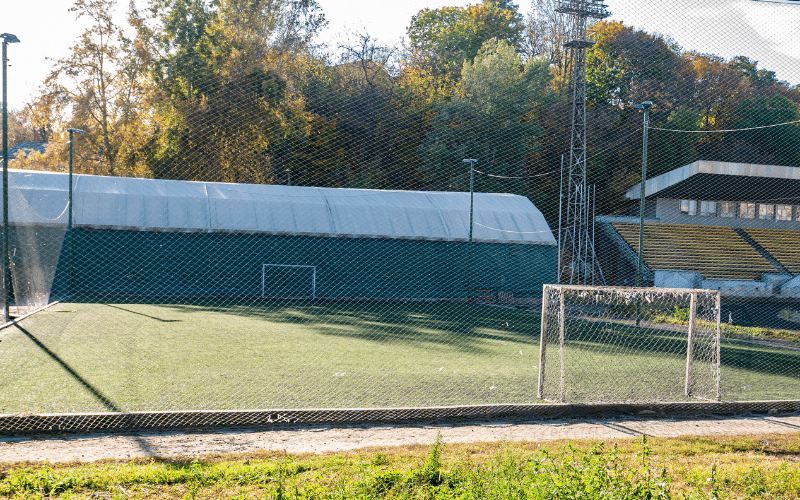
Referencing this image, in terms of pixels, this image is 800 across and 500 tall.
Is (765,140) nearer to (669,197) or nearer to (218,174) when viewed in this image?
(669,197)

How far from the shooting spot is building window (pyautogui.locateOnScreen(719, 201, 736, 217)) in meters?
32.3

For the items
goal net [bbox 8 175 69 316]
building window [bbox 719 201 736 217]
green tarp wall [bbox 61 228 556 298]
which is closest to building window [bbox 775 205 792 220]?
building window [bbox 719 201 736 217]

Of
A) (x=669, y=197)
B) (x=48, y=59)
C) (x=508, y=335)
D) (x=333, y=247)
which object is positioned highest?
(x=48, y=59)

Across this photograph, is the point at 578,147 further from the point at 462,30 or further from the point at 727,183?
the point at 462,30

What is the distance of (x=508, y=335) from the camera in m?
13.5

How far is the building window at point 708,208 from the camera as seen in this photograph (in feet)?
105

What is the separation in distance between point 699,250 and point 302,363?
24.8 meters

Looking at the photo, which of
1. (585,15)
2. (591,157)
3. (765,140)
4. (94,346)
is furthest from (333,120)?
(765,140)

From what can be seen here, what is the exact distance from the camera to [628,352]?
11320mm

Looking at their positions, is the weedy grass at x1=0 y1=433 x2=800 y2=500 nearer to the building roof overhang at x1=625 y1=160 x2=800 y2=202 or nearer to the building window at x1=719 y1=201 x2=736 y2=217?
the building roof overhang at x1=625 y1=160 x2=800 y2=202

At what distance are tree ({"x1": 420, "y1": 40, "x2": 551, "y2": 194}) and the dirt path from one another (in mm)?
22891

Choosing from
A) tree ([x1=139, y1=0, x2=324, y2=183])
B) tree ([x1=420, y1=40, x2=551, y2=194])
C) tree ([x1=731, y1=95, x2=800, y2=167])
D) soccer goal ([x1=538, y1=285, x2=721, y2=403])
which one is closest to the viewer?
soccer goal ([x1=538, y1=285, x2=721, y2=403])

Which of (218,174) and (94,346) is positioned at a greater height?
(218,174)

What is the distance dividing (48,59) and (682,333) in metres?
33.1
